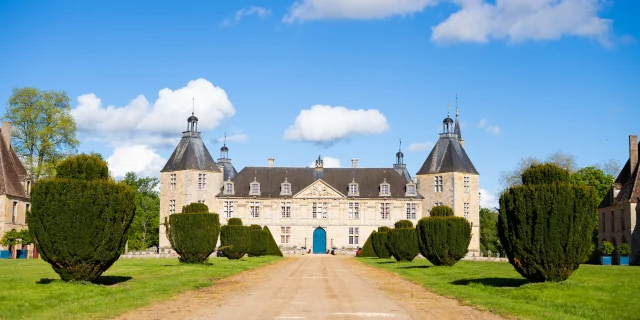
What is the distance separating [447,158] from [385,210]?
30.1ft

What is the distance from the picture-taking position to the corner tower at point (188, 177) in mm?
69562

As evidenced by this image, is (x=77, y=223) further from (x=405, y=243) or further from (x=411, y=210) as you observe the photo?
(x=411, y=210)

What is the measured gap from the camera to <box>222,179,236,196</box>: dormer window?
240ft

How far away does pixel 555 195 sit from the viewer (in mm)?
17906

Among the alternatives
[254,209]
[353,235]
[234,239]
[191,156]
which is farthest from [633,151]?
[191,156]

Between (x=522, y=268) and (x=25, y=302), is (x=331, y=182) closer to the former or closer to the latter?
(x=522, y=268)

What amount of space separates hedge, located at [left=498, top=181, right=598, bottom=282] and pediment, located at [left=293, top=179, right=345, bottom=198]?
5576 centimetres

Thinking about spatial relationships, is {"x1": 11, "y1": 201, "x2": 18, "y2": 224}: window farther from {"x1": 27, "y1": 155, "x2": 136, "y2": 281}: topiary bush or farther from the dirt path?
{"x1": 27, "y1": 155, "x2": 136, "y2": 281}: topiary bush

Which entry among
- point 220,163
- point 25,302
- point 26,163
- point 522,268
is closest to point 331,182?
point 220,163

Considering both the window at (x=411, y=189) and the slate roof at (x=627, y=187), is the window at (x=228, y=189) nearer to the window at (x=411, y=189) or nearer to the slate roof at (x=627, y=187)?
the window at (x=411, y=189)

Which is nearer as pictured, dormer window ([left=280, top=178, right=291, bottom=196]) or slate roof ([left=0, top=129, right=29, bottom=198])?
slate roof ([left=0, top=129, right=29, bottom=198])

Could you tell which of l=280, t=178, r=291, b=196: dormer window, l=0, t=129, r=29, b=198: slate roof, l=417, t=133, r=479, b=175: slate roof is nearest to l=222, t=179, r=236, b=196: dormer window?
l=280, t=178, r=291, b=196: dormer window

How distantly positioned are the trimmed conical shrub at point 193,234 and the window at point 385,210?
4422 centimetres

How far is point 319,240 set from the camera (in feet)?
243
